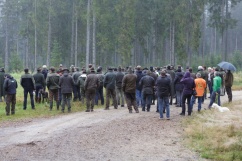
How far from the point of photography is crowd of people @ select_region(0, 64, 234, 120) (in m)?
16.3

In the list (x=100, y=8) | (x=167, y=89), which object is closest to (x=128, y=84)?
(x=167, y=89)

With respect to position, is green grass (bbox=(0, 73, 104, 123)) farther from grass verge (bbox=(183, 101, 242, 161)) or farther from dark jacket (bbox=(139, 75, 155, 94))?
grass verge (bbox=(183, 101, 242, 161))

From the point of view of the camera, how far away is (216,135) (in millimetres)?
12312

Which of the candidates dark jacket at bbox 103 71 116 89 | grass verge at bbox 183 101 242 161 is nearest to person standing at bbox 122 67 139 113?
dark jacket at bbox 103 71 116 89

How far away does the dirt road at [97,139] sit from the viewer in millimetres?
9820

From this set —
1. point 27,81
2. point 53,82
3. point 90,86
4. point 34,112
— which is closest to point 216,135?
point 90,86

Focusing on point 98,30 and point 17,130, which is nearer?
point 17,130

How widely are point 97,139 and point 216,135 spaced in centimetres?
377

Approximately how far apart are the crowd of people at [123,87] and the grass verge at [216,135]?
134 centimetres

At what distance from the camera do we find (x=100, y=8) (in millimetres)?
40562

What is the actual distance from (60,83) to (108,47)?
2722 cm

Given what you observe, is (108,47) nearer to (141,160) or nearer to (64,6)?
(64,6)

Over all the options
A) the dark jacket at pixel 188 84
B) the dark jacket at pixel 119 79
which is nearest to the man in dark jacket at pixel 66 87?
the dark jacket at pixel 119 79

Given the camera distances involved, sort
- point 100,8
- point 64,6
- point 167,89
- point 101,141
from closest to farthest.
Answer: point 101,141 < point 167,89 < point 100,8 < point 64,6
